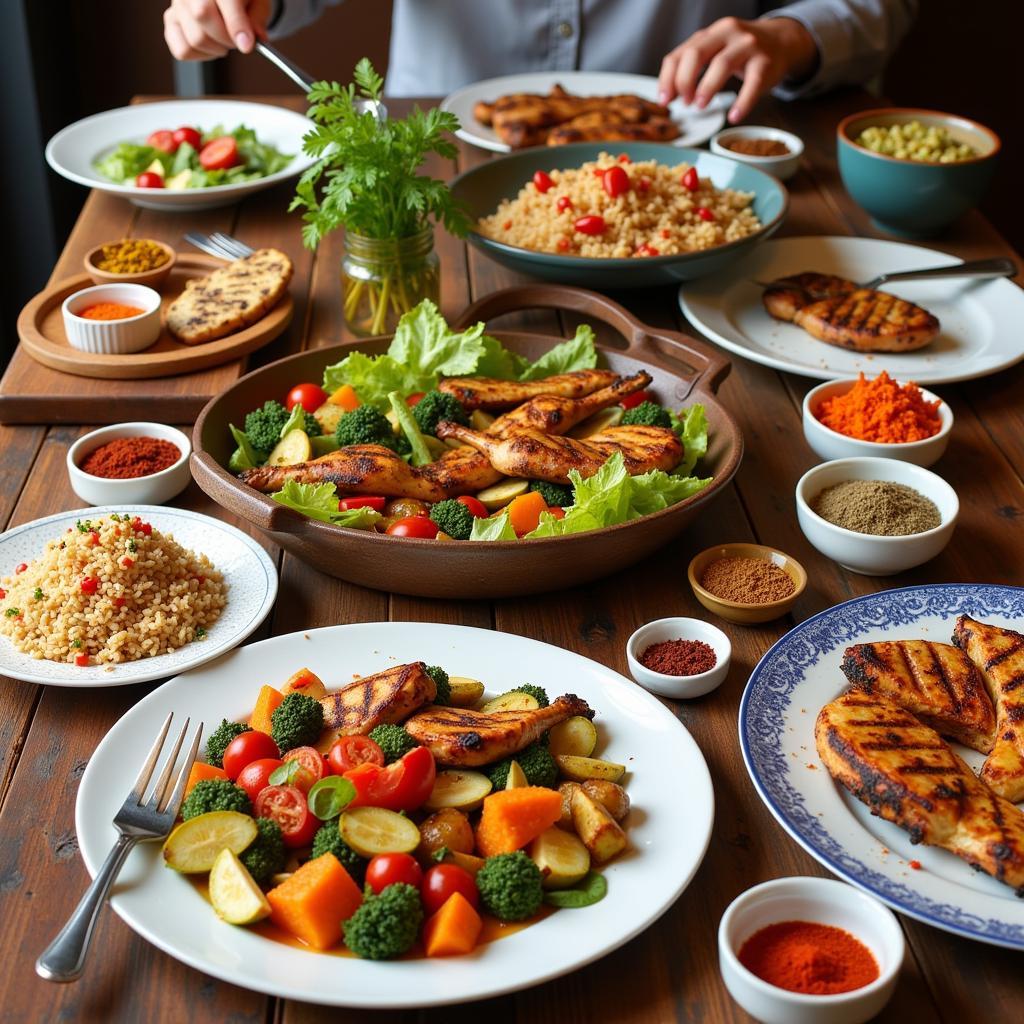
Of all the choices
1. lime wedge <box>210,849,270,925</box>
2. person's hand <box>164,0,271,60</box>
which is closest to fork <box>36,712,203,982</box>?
lime wedge <box>210,849,270,925</box>

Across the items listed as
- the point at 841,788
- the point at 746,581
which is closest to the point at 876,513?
the point at 746,581

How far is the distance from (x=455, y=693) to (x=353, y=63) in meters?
5.68

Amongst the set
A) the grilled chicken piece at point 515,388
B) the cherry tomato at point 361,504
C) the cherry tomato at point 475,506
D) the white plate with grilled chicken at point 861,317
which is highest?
the grilled chicken piece at point 515,388

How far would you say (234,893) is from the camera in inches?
58.8

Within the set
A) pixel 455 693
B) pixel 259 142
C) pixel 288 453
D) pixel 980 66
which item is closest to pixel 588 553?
pixel 455 693

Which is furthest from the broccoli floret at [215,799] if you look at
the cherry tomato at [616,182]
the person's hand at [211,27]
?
the person's hand at [211,27]

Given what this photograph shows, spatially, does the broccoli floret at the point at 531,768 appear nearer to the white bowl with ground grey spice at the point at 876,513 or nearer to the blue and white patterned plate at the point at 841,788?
the blue and white patterned plate at the point at 841,788

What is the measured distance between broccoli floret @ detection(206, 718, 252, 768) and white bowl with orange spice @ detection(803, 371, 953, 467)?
58.1 inches

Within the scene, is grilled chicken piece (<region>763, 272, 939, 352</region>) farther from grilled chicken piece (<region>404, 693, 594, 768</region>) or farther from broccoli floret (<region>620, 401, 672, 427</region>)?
grilled chicken piece (<region>404, 693, 594, 768</region>)

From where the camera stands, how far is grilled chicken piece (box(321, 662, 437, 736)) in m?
1.75

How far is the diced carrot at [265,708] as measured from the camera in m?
1.80

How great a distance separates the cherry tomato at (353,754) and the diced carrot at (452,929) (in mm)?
259

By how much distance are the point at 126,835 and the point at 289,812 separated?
22cm

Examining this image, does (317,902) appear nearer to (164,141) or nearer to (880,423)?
(880,423)
